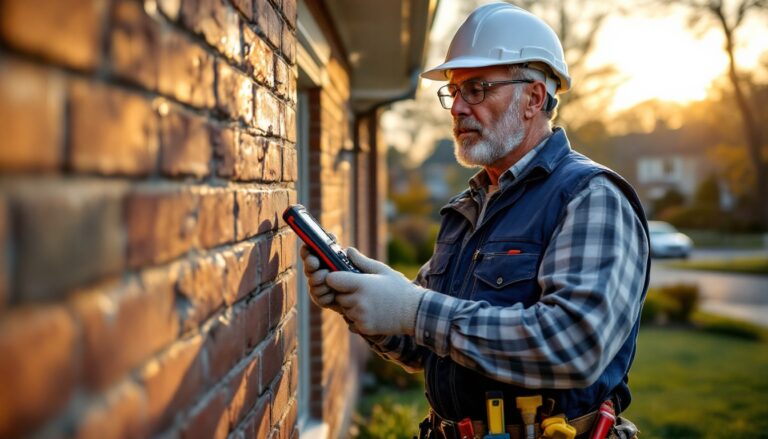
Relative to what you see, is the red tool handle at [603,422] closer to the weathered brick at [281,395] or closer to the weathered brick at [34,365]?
the weathered brick at [281,395]

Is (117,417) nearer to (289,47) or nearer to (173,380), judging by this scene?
(173,380)

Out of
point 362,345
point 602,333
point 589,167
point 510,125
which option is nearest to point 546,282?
point 602,333

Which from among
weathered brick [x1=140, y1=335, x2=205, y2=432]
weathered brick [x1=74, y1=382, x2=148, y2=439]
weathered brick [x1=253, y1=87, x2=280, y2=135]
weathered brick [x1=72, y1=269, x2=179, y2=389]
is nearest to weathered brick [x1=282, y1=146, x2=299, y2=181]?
weathered brick [x1=253, y1=87, x2=280, y2=135]

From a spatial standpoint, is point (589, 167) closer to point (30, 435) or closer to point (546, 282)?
point (546, 282)

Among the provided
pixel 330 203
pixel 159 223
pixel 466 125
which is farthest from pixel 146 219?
pixel 330 203

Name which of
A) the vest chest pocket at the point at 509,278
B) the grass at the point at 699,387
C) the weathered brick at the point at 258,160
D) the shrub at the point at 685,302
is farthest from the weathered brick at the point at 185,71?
the shrub at the point at 685,302

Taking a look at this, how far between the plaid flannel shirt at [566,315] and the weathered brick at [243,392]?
59 centimetres

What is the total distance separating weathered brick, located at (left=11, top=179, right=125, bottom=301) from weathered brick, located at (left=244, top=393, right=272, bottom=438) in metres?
0.77

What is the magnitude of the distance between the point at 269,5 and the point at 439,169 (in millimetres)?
58057

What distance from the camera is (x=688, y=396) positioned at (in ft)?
27.4

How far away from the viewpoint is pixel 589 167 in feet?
7.26

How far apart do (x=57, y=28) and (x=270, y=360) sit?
3.78ft

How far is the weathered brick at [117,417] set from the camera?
0.77 meters

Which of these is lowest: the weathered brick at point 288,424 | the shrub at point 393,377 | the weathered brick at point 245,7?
the shrub at point 393,377
